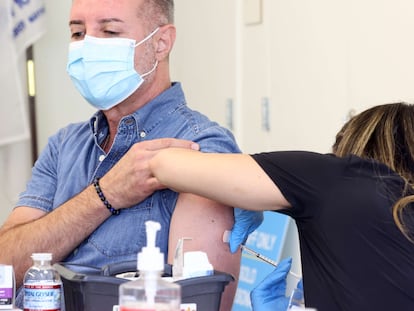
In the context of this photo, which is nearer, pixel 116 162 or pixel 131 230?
pixel 131 230

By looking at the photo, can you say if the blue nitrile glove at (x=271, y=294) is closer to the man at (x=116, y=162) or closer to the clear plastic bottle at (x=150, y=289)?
the man at (x=116, y=162)

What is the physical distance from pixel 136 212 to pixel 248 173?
0.43 metres

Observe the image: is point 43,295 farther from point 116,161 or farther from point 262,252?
point 262,252

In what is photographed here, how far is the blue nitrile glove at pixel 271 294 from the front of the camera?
1500 mm

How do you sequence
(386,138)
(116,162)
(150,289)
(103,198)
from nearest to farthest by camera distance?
1. (150,289)
2. (386,138)
3. (103,198)
4. (116,162)

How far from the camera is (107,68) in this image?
1979mm

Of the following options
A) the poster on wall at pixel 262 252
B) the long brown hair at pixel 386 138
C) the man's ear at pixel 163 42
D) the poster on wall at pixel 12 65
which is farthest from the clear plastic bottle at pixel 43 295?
the poster on wall at pixel 12 65

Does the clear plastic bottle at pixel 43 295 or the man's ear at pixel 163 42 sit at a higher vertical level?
the man's ear at pixel 163 42

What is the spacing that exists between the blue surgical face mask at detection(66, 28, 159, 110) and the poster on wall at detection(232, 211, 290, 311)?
61.1 inches

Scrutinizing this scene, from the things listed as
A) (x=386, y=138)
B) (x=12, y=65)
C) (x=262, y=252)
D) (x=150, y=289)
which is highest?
(x=12, y=65)

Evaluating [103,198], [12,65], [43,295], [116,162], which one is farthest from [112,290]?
[12,65]

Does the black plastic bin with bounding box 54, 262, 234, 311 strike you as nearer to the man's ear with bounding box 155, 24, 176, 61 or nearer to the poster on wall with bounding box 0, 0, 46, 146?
the man's ear with bounding box 155, 24, 176, 61

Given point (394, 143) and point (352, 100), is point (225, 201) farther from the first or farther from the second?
point (352, 100)

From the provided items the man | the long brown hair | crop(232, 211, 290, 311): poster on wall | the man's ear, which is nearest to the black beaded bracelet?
the man
